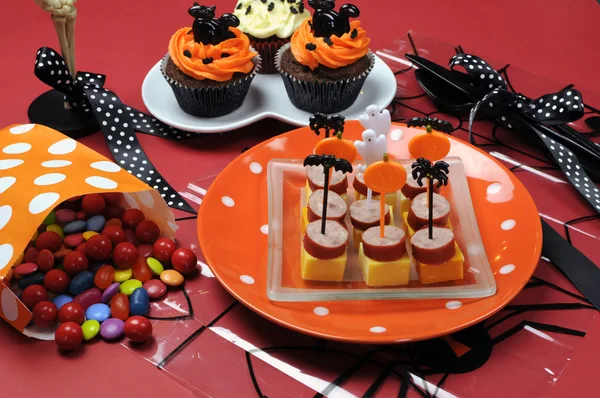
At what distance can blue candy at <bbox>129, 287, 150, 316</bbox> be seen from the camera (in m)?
1.54

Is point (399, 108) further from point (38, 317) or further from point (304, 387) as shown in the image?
point (38, 317)

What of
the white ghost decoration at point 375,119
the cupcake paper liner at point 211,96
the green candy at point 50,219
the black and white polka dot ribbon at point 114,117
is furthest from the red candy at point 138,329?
the cupcake paper liner at point 211,96

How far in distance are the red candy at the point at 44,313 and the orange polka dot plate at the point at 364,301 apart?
337 mm

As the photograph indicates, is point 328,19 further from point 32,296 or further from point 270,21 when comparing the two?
point 32,296

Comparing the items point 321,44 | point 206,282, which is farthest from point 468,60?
point 206,282

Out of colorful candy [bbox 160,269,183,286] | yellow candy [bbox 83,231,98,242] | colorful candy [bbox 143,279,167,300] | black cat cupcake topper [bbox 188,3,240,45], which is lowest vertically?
colorful candy [bbox 143,279,167,300]

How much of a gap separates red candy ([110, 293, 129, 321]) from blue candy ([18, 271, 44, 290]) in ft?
0.53

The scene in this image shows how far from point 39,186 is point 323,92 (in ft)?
3.04

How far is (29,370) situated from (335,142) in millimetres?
839

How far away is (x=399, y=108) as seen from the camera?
229 cm

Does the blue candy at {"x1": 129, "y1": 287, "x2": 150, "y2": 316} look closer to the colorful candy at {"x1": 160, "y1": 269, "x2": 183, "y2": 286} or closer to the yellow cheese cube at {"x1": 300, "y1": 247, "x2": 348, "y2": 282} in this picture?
the colorful candy at {"x1": 160, "y1": 269, "x2": 183, "y2": 286}

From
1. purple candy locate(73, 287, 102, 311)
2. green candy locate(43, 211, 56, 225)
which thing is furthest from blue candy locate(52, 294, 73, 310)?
green candy locate(43, 211, 56, 225)

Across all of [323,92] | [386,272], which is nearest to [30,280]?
[386,272]

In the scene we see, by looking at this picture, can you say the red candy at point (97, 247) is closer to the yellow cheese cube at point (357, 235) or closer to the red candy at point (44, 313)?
the red candy at point (44, 313)
